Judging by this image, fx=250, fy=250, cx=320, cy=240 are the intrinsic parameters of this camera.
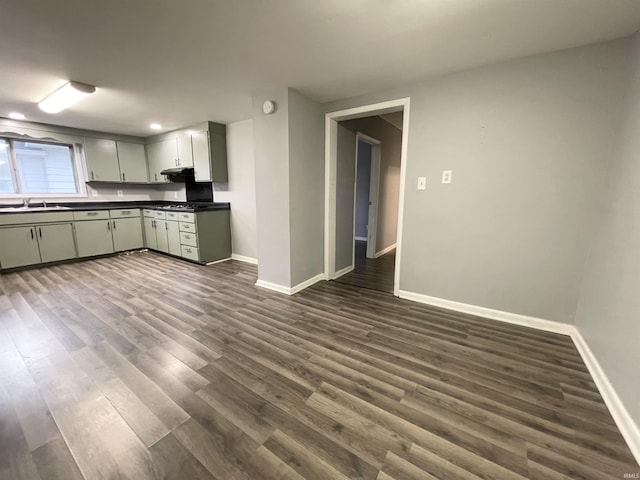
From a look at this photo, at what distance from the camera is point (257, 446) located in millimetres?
1199

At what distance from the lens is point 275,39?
5.90ft

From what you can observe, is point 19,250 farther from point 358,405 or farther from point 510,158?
point 510,158

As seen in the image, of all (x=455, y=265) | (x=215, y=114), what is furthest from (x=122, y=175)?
(x=455, y=265)

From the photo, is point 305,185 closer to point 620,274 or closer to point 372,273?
point 372,273

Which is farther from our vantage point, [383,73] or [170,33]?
[383,73]

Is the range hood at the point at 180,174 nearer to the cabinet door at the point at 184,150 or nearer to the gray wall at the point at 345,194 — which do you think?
the cabinet door at the point at 184,150

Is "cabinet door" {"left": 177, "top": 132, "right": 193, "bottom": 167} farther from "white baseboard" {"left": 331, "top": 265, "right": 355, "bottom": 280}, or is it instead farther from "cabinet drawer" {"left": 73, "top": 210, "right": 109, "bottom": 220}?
"white baseboard" {"left": 331, "top": 265, "right": 355, "bottom": 280}

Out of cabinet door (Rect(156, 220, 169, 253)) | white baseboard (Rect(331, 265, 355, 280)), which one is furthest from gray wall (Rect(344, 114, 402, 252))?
cabinet door (Rect(156, 220, 169, 253))

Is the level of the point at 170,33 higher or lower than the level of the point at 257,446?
higher

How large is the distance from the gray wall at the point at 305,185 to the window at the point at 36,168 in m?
4.66

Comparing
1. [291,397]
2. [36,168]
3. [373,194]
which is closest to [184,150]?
[36,168]

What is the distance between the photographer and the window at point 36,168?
3992mm

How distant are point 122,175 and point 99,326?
3.90 m

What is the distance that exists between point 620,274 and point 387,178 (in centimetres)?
361
